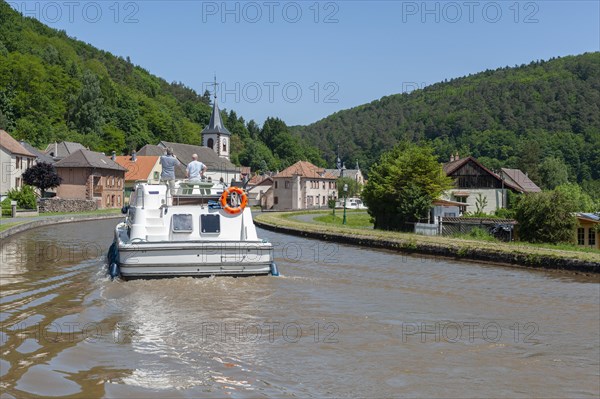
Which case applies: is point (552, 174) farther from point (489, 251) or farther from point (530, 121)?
point (489, 251)

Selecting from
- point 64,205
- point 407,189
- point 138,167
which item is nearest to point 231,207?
point 407,189

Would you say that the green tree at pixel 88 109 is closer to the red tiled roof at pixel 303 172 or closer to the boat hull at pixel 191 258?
the red tiled roof at pixel 303 172

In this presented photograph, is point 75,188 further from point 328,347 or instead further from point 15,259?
point 328,347

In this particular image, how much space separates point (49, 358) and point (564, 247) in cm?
2536

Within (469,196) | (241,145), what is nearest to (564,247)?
(469,196)

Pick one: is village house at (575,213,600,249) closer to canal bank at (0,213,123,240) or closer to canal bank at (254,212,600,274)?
canal bank at (254,212,600,274)

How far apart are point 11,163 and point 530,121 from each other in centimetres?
11155

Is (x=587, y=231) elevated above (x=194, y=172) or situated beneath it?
situated beneath

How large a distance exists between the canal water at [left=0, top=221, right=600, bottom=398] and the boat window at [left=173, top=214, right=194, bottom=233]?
6.53ft

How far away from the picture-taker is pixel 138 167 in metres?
96.5

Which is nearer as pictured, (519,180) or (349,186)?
(519,180)

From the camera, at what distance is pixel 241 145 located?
579 ft

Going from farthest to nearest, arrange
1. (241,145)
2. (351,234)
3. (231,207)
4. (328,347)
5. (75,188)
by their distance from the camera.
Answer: (241,145) < (75,188) < (351,234) < (231,207) < (328,347)
